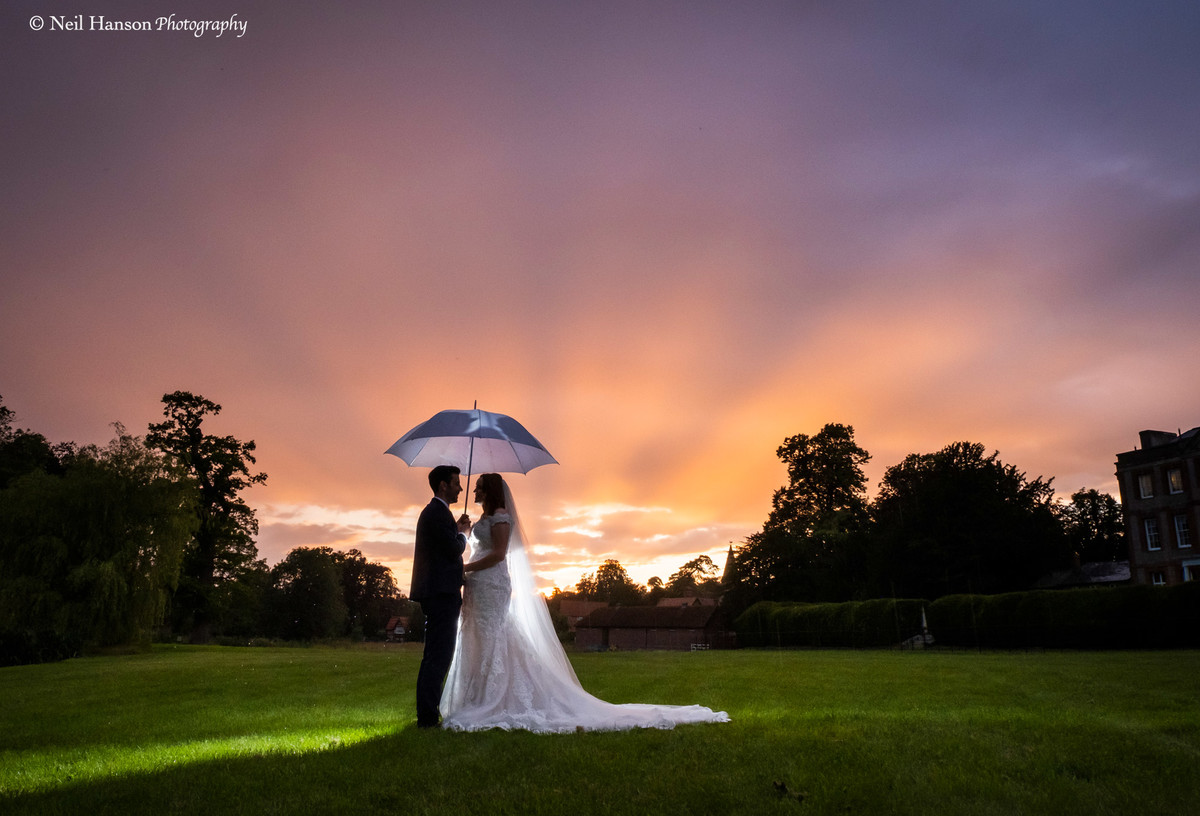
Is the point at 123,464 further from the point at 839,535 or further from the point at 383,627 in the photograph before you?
the point at 383,627

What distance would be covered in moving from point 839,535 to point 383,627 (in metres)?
71.1

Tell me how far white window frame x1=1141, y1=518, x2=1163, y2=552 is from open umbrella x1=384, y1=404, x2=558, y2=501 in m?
51.2

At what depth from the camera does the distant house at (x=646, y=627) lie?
7012 cm

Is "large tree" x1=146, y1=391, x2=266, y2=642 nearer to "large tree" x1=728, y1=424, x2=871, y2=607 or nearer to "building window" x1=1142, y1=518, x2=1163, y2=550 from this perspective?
"large tree" x1=728, y1=424, x2=871, y2=607

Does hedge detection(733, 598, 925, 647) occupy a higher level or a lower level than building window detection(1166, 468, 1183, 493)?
lower

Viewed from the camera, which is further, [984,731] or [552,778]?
[984,731]

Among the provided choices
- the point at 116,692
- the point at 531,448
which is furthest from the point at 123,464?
the point at 531,448

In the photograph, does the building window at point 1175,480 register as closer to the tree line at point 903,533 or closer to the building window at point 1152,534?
the building window at point 1152,534

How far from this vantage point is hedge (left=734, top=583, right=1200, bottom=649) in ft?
96.2

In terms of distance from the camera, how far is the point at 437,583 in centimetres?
775

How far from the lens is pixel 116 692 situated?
14.2m

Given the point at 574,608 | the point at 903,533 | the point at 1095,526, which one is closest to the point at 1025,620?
the point at 903,533

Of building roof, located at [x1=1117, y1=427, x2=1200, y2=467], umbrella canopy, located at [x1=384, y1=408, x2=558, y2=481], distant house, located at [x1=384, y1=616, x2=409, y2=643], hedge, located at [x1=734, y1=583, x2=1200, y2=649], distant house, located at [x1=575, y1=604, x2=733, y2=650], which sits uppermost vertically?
building roof, located at [x1=1117, y1=427, x2=1200, y2=467]

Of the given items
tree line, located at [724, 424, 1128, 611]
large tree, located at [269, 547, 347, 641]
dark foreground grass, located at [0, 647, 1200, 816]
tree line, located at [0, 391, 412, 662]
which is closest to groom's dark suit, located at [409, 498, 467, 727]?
dark foreground grass, located at [0, 647, 1200, 816]
